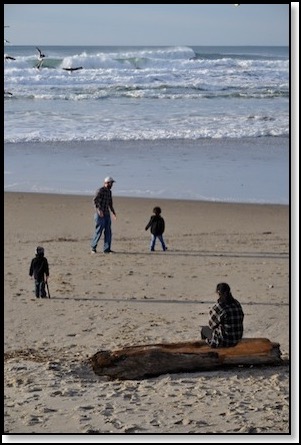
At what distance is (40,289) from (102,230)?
2.48 m

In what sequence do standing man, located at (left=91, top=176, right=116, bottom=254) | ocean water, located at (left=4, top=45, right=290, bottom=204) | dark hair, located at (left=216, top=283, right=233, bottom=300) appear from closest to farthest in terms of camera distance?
dark hair, located at (left=216, top=283, right=233, bottom=300) < standing man, located at (left=91, top=176, right=116, bottom=254) < ocean water, located at (left=4, top=45, right=290, bottom=204)

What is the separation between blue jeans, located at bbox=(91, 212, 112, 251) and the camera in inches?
576

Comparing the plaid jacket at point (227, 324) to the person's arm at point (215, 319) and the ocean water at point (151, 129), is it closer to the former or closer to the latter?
the person's arm at point (215, 319)

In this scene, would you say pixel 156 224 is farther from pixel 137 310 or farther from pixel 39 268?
pixel 39 268

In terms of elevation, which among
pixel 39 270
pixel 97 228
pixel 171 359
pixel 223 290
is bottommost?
pixel 171 359

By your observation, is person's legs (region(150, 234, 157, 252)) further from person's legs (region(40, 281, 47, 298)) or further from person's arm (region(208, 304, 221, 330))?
person's arm (region(208, 304, 221, 330))

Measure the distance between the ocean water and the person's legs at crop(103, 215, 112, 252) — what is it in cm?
271

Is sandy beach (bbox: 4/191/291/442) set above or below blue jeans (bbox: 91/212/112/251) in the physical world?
below

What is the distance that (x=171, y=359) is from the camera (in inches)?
358

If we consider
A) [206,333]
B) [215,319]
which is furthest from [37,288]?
[215,319]

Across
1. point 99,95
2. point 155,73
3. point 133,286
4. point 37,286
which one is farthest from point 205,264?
point 155,73

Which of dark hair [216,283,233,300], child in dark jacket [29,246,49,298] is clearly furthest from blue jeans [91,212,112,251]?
dark hair [216,283,233,300]

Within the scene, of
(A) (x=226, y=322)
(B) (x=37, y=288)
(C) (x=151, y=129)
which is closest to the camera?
(A) (x=226, y=322)

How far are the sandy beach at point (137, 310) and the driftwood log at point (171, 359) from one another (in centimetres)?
11
